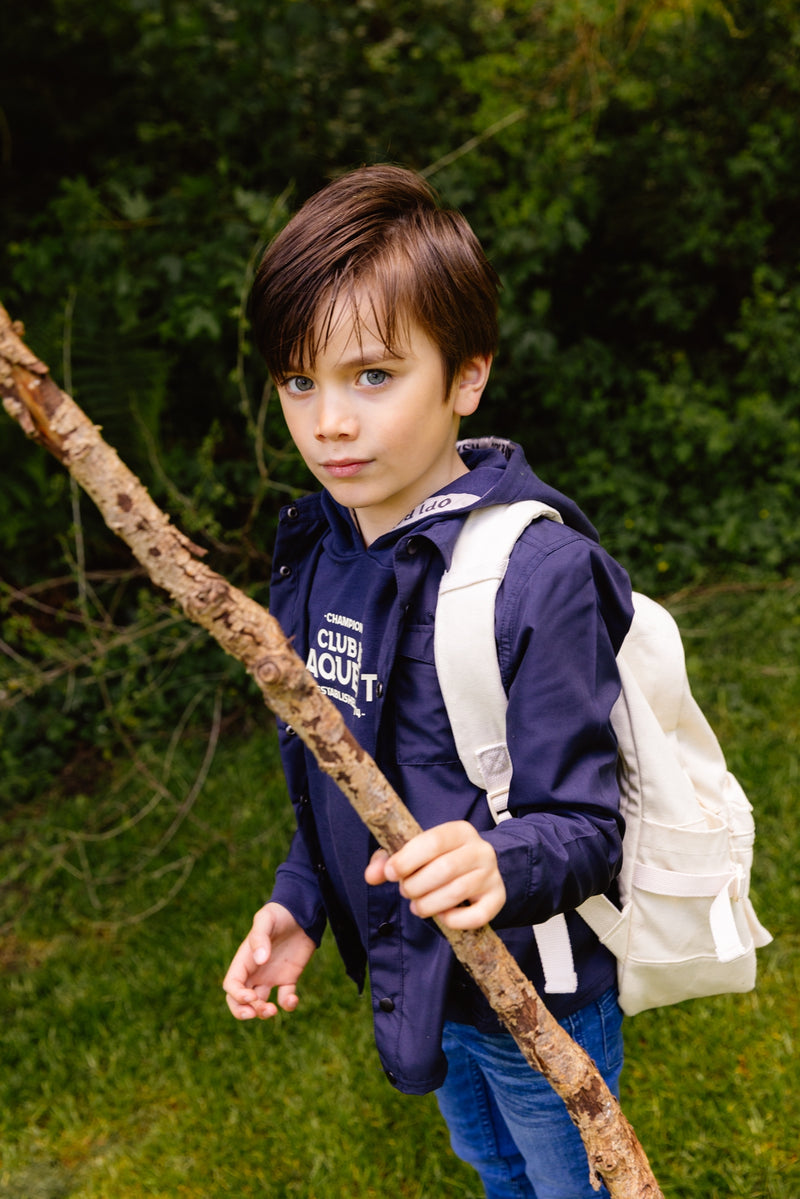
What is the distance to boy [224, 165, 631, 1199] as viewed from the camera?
1.22 m

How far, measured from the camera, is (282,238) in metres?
1.48

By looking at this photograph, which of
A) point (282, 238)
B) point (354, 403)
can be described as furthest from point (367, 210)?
point (354, 403)

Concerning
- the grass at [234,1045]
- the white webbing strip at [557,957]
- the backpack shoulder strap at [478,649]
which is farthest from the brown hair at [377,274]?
the grass at [234,1045]

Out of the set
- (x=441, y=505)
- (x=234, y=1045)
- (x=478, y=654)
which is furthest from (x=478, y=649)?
(x=234, y=1045)

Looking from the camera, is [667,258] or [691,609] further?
[667,258]

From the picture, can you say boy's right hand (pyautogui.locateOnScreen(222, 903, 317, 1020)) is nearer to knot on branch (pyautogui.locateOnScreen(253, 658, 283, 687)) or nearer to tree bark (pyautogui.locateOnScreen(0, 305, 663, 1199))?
tree bark (pyautogui.locateOnScreen(0, 305, 663, 1199))

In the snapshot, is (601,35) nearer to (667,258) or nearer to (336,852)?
(667,258)

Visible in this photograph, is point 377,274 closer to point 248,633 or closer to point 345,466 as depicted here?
point 345,466

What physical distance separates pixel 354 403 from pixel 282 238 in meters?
0.31

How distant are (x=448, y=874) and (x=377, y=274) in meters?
0.82

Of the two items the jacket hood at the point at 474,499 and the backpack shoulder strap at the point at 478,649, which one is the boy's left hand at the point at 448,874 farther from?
the jacket hood at the point at 474,499

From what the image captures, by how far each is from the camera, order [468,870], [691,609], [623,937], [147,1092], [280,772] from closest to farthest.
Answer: [468,870] → [623,937] → [147,1092] → [280,772] → [691,609]

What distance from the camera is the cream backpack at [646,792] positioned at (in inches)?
50.8

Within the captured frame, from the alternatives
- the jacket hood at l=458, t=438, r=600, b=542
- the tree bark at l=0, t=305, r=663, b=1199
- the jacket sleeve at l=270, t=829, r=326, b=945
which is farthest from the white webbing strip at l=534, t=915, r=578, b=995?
the jacket hood at l=458, t=438, r=600, b=542
